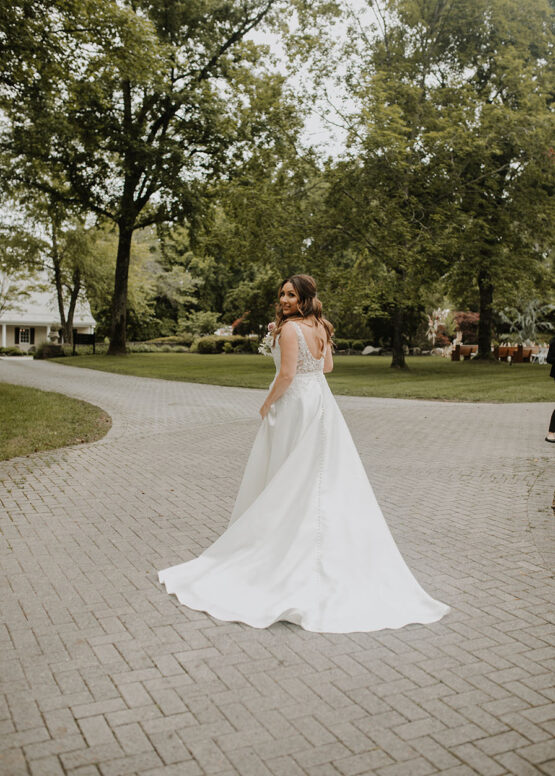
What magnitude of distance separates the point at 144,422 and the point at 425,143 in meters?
16.9

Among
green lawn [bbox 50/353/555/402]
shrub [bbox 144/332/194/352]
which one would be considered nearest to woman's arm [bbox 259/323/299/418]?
green lawn [bbox 50/353/555/402]

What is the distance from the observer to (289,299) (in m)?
4.87

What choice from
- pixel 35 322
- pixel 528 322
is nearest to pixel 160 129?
pixel 528 322

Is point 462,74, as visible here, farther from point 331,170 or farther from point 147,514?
point 147,514

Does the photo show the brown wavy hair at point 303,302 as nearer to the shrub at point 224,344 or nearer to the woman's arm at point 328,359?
the woman's arm at point 328,359

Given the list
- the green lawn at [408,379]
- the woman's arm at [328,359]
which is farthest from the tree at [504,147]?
the woman's arm at [328,359]

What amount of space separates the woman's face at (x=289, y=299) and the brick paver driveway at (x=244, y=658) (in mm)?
2143

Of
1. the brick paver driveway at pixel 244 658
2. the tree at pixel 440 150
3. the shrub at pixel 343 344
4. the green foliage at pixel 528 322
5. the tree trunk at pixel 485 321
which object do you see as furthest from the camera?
the shrub at pixel 343 344

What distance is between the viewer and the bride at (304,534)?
4.30m

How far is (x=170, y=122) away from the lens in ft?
109

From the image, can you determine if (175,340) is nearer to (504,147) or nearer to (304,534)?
(504,147)

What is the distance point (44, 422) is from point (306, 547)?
352 inches

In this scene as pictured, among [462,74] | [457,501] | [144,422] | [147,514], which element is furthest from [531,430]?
[462,74]

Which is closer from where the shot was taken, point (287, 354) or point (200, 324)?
point (287, 354)
